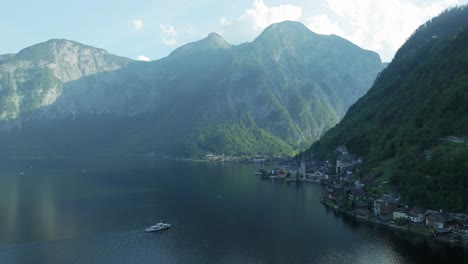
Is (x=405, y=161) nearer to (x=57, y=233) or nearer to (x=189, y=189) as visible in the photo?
(x=189, y=189)

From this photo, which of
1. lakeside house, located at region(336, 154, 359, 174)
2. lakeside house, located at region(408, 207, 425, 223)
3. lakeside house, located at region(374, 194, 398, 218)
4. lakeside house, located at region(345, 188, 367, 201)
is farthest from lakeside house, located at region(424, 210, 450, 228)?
lakeside house, located at region(336, 154, 359, 174)

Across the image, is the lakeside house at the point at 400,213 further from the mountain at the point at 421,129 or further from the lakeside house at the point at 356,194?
the lakeside house at the point at 356,194

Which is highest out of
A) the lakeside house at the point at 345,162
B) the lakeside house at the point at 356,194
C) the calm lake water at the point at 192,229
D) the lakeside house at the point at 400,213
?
the lakeside house at the point at 345,162

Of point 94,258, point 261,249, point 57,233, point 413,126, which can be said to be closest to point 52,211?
point 57,233

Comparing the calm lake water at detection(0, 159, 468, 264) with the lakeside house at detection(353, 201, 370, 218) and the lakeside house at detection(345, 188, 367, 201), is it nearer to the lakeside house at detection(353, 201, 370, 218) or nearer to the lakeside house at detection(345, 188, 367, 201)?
the lakeside house at detection(353, 201, 370, 218)

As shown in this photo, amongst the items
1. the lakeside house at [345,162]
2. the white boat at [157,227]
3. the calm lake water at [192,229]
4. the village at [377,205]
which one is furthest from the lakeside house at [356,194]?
the white boat at [157,227]

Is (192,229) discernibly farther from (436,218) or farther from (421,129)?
(421,129)
